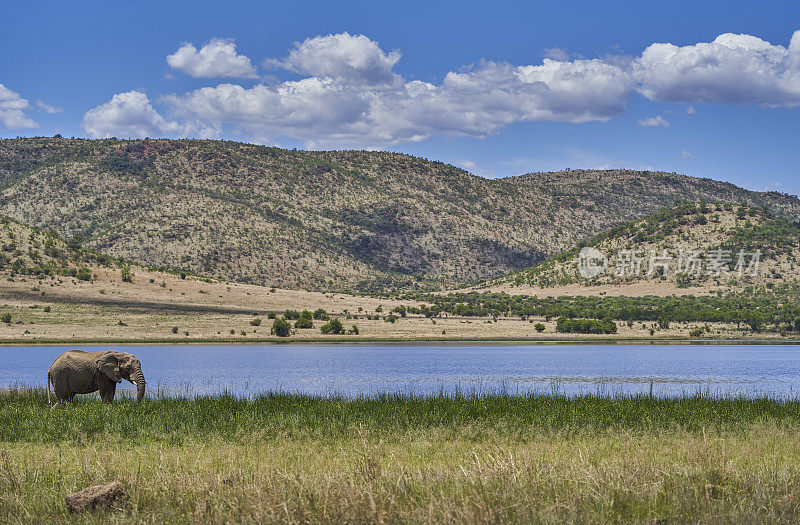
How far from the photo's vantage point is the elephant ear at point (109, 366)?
23672mm

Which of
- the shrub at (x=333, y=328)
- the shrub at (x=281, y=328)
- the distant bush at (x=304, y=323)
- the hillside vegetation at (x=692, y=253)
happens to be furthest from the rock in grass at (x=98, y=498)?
the hillside vegetation at (x=692, y=253)

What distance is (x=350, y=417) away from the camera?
20.1m

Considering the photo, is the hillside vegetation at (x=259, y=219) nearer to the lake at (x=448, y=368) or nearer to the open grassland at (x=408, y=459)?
the lake at (x=448, y=368)

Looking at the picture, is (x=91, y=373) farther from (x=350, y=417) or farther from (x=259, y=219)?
(x=259, y=219)

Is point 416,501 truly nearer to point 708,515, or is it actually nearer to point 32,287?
point 708,515

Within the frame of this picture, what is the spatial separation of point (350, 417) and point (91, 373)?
28.3ft

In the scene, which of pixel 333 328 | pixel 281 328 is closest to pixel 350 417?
pixel 281 328

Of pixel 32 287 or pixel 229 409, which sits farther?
pixel 32 287

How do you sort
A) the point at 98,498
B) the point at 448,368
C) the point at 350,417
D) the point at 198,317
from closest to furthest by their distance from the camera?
the point at 98,498 → the point at 350,417 → the point at 448,368 → the point at 198,317

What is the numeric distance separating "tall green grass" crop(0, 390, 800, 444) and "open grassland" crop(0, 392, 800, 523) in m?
0.06

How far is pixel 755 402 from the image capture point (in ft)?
80.3

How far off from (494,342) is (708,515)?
240ft

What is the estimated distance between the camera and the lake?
36156 millimetres

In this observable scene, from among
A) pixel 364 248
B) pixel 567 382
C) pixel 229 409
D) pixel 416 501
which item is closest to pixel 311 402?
pixel 229 409
